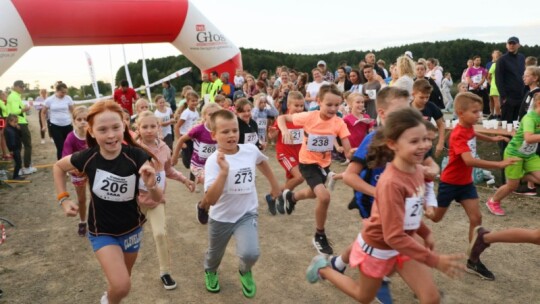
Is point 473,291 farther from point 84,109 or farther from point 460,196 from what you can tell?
point 84,109

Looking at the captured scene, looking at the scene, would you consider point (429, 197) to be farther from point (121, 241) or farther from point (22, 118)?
point (22, 118)

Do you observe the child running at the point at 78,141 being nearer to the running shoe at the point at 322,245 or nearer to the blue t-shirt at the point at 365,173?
the running shoe at the point at 322,245

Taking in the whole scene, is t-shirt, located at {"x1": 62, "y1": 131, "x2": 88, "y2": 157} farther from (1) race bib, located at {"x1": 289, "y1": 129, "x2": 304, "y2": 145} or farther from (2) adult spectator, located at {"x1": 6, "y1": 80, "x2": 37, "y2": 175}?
(2) adult spectator, located at {"x1": 6, "y1": 80, "x2": 37, "y2": 175}

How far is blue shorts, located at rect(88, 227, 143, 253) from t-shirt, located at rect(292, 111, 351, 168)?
2322 mm

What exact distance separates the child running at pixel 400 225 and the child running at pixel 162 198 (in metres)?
1.97

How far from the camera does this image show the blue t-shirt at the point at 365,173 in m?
3.20

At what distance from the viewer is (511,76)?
27.6ft

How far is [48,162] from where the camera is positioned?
11.8 m

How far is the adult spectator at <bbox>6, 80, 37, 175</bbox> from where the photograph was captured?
999 centimetres

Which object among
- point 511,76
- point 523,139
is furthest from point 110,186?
point 511,76

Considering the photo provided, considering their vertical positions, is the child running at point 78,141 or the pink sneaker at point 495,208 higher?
the child running at point 78,141

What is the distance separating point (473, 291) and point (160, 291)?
292 cm

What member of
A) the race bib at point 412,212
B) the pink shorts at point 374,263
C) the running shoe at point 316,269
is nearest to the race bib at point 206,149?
the running shoe at point 316,269

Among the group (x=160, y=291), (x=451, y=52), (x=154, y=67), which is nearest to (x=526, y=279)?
(x=160, y=291)
